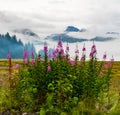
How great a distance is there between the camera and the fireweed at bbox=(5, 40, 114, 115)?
11797 mm

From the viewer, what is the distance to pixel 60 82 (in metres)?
11.7

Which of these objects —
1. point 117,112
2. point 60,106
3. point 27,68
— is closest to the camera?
point 117,112

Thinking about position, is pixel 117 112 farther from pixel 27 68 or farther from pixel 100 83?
pixel 27 68

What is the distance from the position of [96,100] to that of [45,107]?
1659mm

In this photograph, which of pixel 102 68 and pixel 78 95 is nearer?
pixel 78 95

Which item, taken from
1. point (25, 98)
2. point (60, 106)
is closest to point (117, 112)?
point (60, 106)

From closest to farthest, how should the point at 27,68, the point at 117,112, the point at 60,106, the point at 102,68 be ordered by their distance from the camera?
the point at 117,112
the point at 60,106
the point at 27,68
the point at 102,68

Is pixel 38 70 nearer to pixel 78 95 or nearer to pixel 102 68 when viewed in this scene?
pixel 78 95

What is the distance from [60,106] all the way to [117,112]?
19.9ft

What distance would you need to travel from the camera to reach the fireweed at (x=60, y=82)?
38.7 ft

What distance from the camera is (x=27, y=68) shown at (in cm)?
1271

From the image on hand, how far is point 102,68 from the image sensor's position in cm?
1352

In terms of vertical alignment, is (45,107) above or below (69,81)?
below

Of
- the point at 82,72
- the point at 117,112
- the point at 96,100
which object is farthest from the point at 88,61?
the point at 117,112
